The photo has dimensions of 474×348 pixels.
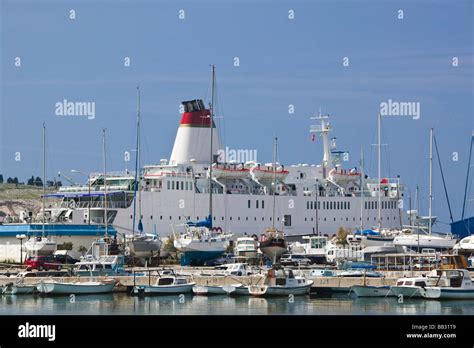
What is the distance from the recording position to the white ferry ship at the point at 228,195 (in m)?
70.4

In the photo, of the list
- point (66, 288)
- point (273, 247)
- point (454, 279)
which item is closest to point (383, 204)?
point (273, 247)

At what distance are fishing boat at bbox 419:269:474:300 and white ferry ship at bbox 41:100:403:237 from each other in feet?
94.4

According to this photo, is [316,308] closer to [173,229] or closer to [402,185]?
[173,229]

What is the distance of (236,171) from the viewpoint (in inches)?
3076

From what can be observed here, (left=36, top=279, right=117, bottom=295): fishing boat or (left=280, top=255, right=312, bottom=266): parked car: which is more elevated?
(left=280, top=255, right=312, bottom=266): parked car

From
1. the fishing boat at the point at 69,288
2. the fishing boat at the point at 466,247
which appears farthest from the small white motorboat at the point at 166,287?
the fishing boat at the point at 466,247

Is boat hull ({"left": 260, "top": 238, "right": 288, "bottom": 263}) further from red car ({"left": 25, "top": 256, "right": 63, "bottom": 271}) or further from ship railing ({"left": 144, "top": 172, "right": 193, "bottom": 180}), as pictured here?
ship railing ({"left": 144, "top": 172, "right": 193, "bottom": 180})

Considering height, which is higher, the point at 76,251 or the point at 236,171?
the point at 236,171

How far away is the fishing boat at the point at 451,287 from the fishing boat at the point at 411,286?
0.80 ft

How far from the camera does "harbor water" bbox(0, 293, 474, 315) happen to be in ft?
131

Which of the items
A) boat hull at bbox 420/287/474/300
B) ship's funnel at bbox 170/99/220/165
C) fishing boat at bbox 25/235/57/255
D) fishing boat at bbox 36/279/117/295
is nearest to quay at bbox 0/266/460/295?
fishing boat at bbox 36/279/117/295

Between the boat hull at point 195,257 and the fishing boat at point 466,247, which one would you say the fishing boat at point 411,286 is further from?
the boat hull at point 195,257
